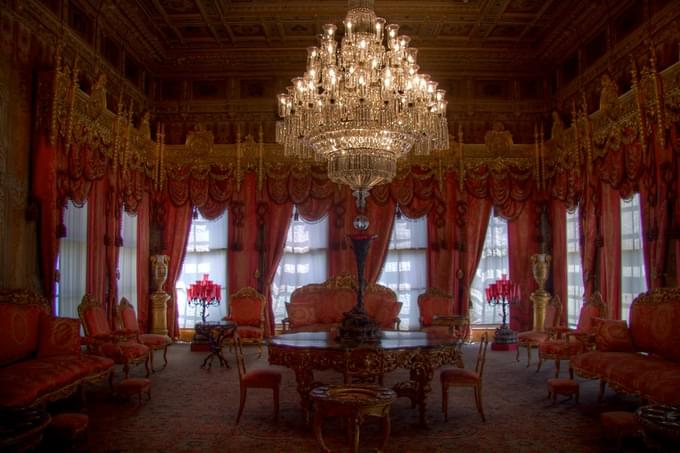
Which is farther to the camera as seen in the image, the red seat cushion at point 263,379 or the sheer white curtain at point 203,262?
the sheer white curtain at point 203,262

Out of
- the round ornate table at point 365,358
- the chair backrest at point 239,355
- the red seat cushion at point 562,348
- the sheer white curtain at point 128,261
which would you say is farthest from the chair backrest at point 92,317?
the red seat cushion at point 562,348

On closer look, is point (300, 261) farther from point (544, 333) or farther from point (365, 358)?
point (365, 358)

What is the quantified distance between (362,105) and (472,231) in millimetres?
5088

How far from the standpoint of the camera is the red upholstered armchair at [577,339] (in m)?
7.00

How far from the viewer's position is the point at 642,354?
6.12 m

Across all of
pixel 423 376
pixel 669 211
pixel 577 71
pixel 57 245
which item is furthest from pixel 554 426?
pixel 577 71

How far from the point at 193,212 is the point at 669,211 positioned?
7335mm

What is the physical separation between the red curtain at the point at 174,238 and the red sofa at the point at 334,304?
7.54 feet

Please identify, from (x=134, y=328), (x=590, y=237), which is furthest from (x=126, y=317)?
(x=590, y=237)

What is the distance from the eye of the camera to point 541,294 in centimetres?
992

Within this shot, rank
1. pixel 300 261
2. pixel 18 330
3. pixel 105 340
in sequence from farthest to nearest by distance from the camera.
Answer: pixel 300 261 → pixel 105 340 → pixel 18 330

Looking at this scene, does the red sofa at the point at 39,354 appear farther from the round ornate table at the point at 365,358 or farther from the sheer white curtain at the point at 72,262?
the round ornate table at the point at 365,358

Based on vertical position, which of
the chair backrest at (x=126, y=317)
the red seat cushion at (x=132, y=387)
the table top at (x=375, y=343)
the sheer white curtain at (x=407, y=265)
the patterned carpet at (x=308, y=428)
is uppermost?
the sheer white curtain at (x=407, y=265)

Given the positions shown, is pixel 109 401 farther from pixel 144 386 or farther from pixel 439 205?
pixel 439 205
